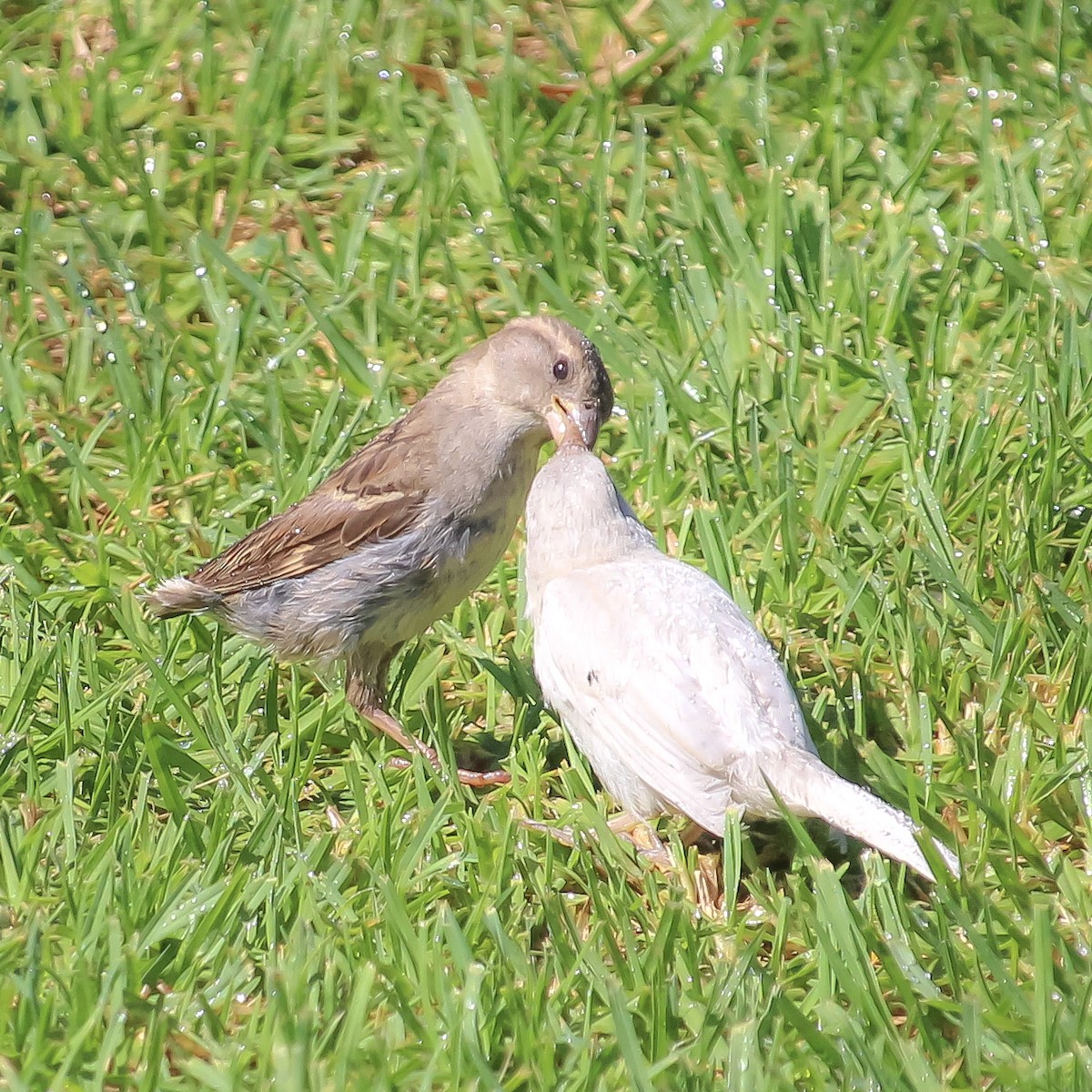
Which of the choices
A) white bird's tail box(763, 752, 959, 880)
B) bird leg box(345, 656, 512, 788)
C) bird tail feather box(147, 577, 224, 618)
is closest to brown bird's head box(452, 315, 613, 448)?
bird leg box(345, 656, 512, 788)

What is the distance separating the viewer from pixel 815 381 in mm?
5953

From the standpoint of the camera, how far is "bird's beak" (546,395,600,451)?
4.77m

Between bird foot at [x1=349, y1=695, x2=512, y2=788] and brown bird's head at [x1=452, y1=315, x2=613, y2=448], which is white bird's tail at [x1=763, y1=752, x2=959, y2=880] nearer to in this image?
bird foot at [x1=349, y1=695, x2=512, y2=788]

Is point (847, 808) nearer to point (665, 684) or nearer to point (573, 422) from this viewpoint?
point (665, 684)

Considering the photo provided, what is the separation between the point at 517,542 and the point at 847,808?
2108mm

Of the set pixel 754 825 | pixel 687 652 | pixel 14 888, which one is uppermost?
pixel 687 652

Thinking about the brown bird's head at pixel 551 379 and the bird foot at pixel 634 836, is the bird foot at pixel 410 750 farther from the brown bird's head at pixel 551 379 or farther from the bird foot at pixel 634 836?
the brown bird's head at pixel 551 379

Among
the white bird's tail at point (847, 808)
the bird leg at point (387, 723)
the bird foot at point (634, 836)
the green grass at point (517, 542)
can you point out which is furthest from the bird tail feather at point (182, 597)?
the white bird's tail at point (847, 808)

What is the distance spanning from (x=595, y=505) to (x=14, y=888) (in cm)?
170

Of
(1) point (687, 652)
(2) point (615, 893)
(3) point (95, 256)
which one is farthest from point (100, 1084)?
(3) point (95, 256)

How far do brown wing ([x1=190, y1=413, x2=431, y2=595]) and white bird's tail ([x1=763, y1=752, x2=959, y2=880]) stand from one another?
4.66 feet

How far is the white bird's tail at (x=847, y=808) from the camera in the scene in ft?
12.3

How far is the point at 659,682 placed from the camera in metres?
4.15

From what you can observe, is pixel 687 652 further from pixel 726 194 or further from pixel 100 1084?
pixel 726 194
